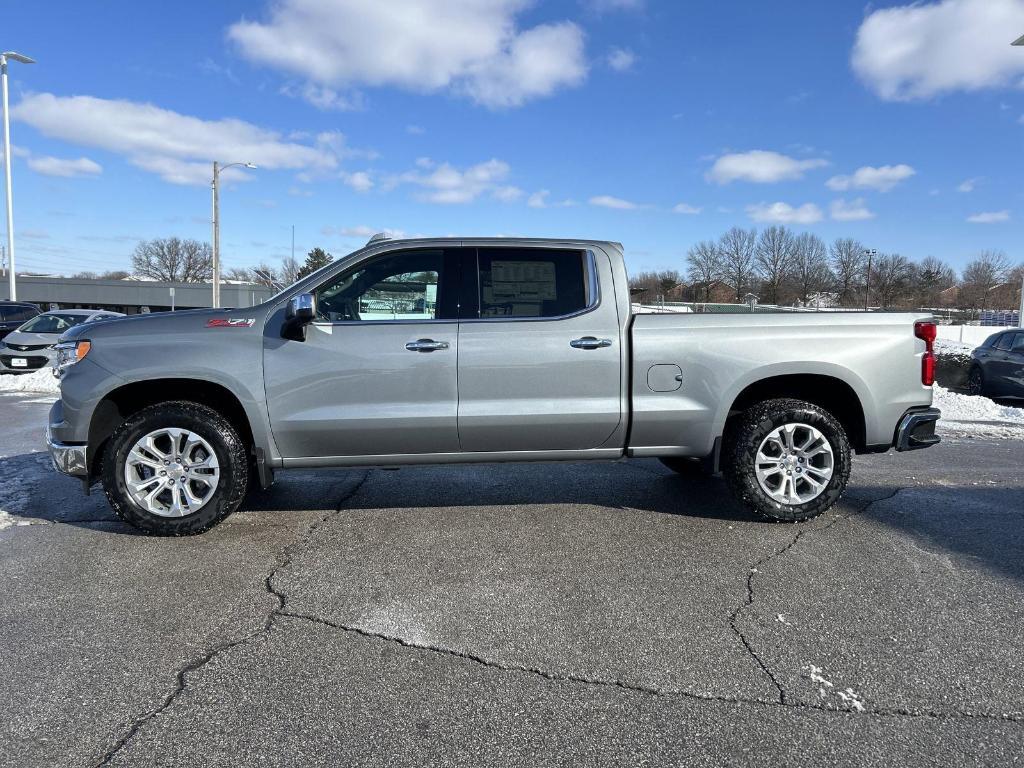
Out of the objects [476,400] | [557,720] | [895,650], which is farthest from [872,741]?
[476,400]

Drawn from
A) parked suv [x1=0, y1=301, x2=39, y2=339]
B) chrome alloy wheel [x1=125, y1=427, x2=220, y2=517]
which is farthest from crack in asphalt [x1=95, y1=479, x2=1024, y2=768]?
parked suv [x1=0, y1=301, x2=39, y2=339]

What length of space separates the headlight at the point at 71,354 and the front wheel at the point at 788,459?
14.1 ft

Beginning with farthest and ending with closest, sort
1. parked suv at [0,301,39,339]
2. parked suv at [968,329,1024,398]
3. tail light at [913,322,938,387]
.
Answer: parked suv at [0,301,39,339] < parked suv at [968,329,1024,398] < tail light at [913,322,938,387]

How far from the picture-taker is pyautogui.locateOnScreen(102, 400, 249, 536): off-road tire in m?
4.44

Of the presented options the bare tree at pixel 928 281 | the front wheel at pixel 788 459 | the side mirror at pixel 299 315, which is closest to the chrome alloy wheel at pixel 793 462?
the front wheel at pixel 788 459

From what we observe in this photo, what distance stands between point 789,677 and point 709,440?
214 cm

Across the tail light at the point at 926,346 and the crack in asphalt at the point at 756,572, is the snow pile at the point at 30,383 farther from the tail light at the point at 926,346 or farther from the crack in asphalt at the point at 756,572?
the tail light at the point at 926,346

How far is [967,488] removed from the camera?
232 inches

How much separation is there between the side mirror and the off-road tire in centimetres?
73

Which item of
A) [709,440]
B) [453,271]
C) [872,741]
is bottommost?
[872,741]

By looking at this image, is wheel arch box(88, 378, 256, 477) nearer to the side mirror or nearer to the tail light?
the side mirror

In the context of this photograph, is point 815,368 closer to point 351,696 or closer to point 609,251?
point 609,251

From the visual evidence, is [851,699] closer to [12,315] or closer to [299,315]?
[299,315]

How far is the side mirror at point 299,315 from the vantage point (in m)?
4.36
